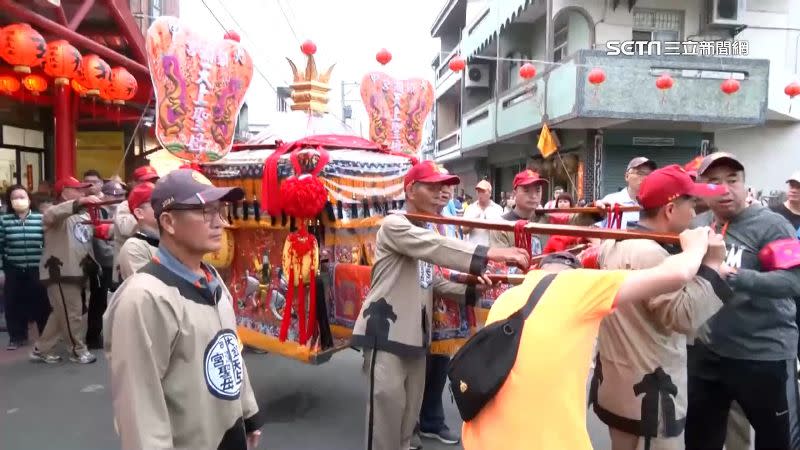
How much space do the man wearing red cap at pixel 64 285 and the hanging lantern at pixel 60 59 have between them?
72.0 inches

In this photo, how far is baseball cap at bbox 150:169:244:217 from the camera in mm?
1950

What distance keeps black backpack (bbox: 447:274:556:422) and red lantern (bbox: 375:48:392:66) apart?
563 centimetres

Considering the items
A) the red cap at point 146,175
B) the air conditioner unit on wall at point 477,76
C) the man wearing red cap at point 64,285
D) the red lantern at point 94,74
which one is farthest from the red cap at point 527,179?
the air conditioner unit on wall at point 477,76

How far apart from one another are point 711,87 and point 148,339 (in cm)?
1312

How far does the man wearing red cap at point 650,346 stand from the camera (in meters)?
2.26

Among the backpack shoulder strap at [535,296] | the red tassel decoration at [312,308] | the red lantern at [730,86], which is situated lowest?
the red tassel decoration at [312,308]

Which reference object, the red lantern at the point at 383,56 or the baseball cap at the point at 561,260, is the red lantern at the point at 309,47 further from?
the baseball cap at the point at 561,260

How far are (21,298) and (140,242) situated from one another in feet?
12.7

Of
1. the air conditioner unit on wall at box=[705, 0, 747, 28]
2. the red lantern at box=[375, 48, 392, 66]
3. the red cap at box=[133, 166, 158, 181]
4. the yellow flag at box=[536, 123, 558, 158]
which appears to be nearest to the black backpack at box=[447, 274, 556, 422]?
the red cap at box=[133, 166, 158, 181]

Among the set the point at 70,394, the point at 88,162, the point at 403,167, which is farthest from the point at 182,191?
the point at 88,162

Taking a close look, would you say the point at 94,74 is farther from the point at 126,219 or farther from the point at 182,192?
the point at 182,192

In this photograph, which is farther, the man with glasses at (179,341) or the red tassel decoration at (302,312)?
the red tassel decoration at (302,312)

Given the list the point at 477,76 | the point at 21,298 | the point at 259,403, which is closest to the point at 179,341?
the point at 259,403

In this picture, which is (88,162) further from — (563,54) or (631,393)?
(631,393)
